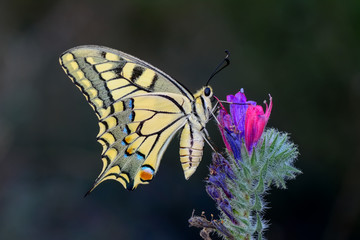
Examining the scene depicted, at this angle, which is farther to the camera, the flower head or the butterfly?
the butterfly

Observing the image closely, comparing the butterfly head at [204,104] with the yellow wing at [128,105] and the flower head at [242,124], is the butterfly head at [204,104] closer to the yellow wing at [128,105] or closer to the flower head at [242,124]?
the yellow wing at [128,105]

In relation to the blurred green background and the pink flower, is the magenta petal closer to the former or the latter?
the pink flower

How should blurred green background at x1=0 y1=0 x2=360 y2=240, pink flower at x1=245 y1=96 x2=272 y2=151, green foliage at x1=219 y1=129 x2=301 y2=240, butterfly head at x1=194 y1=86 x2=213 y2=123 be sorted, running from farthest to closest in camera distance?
1. blurred green background at x1=0 y1=0 x2=360 y2=240
2. butterfly head at x1=194 y1=86 x2=213 y2=123
3. pink flower at x1=245 y1=96 x2=272 y2=151
4. green foliage at x1=219 y1=129 x2=301 y2=240

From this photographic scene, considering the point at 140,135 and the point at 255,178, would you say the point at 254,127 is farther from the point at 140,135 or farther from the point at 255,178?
the point at 140,135

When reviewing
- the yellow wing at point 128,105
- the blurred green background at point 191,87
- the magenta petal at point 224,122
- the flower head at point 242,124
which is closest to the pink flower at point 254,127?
the flower head at point 242,124

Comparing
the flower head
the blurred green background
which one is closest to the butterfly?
the flower head

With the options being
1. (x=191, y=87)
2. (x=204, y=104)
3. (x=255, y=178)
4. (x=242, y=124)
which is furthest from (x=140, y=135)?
(x=191, y=87)

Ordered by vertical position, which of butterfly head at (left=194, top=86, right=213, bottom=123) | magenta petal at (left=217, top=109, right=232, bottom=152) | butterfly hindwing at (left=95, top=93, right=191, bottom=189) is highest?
butterfly head at (left=194, top=86, right=213, bottom=123)
